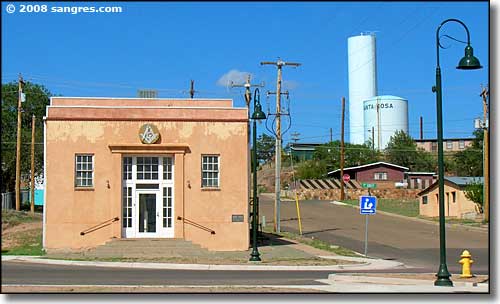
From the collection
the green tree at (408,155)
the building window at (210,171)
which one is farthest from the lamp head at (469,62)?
the green tree at (408,155)

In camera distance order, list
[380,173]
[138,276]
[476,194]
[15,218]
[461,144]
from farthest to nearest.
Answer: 1. [461,144]
2. [380,173]
3. [476,194]
4. [15,218]
5. [138,276]

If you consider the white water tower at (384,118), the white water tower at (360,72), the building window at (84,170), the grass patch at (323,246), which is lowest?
the grass patch at (323,246)

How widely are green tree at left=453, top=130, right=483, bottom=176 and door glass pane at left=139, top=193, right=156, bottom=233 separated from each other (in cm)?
5720

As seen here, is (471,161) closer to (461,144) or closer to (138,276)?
(461,144)

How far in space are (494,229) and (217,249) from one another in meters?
18.0

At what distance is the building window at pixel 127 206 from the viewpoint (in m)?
31.3

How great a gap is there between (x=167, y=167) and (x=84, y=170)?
11.0 ft

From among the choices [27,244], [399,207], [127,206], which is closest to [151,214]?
[127,206]

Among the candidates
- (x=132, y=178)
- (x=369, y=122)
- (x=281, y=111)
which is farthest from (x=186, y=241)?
(x=369, y=122)

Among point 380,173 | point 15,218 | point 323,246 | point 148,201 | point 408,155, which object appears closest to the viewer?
point 148,201

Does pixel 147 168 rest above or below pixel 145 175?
above

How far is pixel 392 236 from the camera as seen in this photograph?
42.6m

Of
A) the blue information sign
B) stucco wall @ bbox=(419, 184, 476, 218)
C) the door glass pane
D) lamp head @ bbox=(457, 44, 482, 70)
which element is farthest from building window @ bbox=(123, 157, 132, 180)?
stucco wall @ bbox=(419, 184, 476, 218)

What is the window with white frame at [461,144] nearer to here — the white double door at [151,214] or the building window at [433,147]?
the building window at [433,147]
